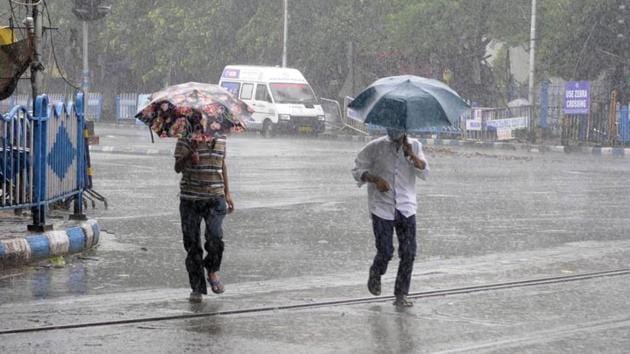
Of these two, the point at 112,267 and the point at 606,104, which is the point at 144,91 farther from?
the point at 112,267

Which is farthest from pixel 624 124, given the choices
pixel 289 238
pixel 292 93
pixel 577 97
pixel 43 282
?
pixel 43 282

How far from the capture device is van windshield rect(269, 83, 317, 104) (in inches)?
1812

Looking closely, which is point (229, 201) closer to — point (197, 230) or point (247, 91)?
point (197, 230)

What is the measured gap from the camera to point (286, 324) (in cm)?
Answer: 859

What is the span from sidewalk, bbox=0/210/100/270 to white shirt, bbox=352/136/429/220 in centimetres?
341

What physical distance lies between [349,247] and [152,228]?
2808 mm

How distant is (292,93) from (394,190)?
37.1 metres

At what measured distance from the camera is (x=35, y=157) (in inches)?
472

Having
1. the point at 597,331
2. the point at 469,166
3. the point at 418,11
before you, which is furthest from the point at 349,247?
the point at 418,11

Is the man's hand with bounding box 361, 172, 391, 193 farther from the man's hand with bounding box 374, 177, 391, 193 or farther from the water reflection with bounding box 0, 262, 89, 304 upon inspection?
the water reflection with bounding box 0, 262, 89, 304

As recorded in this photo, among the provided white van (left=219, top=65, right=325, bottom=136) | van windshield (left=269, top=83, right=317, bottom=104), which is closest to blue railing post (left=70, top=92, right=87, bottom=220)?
white van (left=219, top=65, right=325, bottom=136)

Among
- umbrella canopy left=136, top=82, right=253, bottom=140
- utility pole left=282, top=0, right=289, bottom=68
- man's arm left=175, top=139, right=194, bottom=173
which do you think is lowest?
man's arm left=175, top=139, right=194, bottom=173

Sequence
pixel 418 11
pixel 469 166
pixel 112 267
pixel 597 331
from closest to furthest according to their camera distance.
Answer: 1. pixel 597 331
2. pixel 112 267
3. pixel 469 166
4. pixel 418 11

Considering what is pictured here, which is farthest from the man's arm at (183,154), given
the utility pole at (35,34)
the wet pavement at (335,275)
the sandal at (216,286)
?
the utility pole at (35,34)
